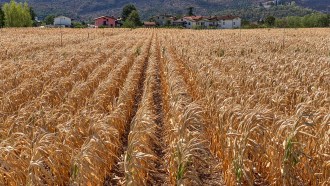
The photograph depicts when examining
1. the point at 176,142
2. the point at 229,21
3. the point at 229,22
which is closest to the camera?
the point at 176,142

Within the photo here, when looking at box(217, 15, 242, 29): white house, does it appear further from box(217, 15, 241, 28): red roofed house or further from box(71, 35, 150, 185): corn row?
box(71, 35, 150, 185): corn row

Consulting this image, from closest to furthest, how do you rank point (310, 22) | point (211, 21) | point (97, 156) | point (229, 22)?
point (97, 156) < point (310, 22) < point (229, 22) < point (211, 21)

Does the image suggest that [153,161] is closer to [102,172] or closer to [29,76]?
[102,172]

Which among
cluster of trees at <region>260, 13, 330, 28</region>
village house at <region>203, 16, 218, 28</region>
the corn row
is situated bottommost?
the corn row

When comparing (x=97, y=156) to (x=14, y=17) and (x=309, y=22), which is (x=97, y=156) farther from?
(x=14, y=17)

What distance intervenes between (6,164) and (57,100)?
5.33 meters

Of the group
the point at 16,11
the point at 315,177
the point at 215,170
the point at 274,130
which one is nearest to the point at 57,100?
the point at 215,170

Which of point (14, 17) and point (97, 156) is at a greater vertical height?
point (14, 17)

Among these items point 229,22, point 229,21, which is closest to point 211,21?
point 229,22

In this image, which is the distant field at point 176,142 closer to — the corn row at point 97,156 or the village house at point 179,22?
the corn row at point 97,156

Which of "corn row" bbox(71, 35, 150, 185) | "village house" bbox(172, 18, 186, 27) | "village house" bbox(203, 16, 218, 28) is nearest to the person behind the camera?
"corn row" bbox(71, 35, 150, 185)

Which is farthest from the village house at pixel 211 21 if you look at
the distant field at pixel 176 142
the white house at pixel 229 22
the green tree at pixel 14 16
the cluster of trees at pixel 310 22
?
the distant field at pixel 176 142

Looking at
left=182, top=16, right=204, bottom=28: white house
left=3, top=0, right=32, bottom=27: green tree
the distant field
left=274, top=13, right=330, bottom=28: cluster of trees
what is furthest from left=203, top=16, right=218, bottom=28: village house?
the distant field

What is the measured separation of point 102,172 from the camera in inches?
249
